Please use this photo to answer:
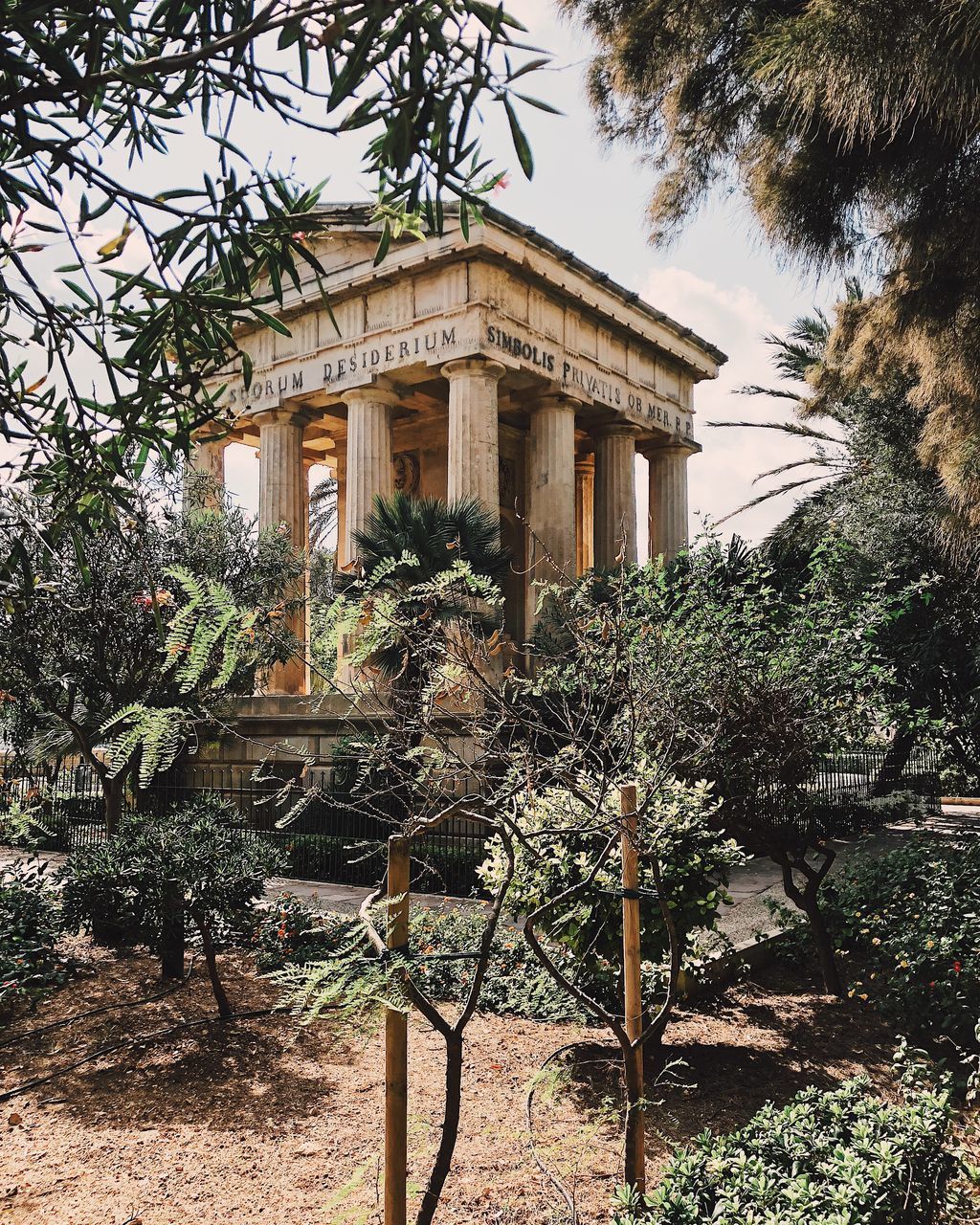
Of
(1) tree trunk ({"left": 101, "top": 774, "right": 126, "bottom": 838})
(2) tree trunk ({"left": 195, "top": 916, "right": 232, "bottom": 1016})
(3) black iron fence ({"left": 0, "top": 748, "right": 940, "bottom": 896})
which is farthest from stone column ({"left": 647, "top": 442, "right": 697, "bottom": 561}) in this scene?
(2) tree trunk ({"left": 195, "top": 916, "right": 232, "bottom": 1016})

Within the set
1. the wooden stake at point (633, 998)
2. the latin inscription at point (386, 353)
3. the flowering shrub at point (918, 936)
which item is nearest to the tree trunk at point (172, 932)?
the wooden stake at point (633, 998)

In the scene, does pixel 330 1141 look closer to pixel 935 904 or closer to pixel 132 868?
pixel 132 868

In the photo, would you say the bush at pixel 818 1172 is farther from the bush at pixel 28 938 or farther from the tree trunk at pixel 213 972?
the bush at pixel 28 938

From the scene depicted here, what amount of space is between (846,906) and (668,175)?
664 centimetres

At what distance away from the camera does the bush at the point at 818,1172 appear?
2637 mm

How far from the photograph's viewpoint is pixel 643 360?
24.0 metres

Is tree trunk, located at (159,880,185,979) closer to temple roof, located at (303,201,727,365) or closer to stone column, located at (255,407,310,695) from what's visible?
temple roof, located at (303,201,727,365)

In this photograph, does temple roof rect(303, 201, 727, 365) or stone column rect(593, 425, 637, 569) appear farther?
stone column rect(593, 425, 637, 569)

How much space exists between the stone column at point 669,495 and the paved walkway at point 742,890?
11.6 metres

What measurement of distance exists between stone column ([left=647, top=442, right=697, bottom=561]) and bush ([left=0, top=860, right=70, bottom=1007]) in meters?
19.5

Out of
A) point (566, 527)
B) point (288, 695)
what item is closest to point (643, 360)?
point (566, 527)

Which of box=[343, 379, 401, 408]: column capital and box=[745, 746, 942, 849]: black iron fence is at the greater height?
box=[343, 379, 401, 408]: column capital

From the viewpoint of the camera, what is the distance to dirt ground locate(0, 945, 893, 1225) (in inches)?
152

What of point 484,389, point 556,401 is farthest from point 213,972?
point 556,401
